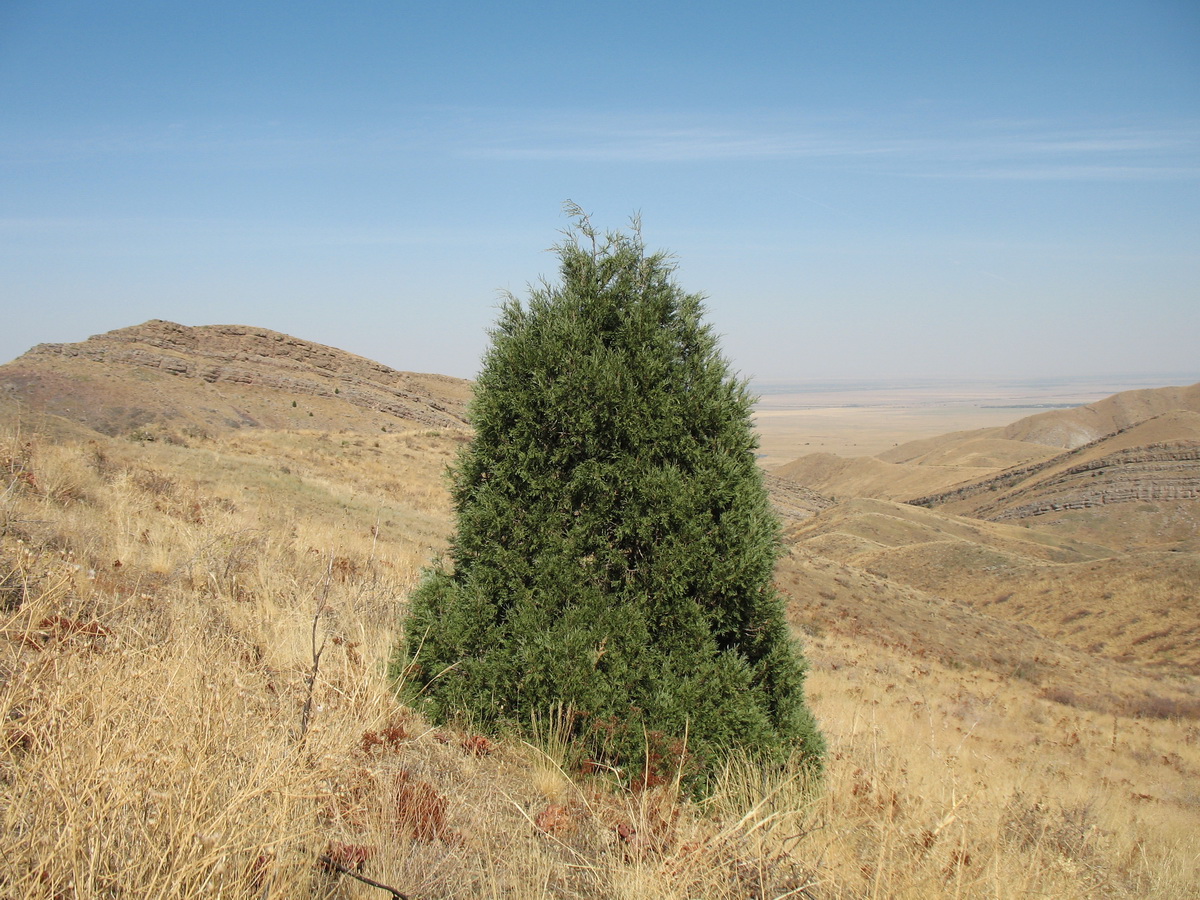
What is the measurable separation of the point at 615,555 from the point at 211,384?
44.1m

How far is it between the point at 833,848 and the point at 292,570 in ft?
20.4

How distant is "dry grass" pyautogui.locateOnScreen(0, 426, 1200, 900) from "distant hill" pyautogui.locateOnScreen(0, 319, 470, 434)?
82.4ft

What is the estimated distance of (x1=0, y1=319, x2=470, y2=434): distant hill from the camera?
108ft

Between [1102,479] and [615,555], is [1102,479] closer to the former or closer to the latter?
[1102,479]

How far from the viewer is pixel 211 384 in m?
42.2

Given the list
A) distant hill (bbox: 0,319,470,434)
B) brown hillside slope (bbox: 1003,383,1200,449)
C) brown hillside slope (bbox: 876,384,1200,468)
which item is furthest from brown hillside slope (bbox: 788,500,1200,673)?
brown hillside slope (bbox: 1003,383,1200,449)

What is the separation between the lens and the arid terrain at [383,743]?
2.51 meters

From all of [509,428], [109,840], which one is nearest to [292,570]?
[509,428]

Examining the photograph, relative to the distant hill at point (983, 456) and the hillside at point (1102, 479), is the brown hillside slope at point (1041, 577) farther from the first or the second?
the distant hill at point (983, 456)

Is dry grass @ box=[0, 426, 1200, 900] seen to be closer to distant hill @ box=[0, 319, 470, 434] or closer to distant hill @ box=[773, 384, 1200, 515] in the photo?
distant hill @ box=[0, 319, 470, 434]

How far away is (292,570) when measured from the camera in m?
7.87

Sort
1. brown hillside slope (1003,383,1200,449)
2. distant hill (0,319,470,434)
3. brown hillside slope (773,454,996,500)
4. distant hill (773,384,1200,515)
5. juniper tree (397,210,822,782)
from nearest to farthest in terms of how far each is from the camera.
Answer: juniper tree (397,210,822,782) → distant hill (0,319,470,434) → distant hill (773,384,1200,515) → brown hillside slope (773,454,996,500) → brown hillside slope (1003,383,1200,449)

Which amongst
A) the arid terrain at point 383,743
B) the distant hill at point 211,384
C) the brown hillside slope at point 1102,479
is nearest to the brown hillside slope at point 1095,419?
the brown hillside slope at point 1102,479

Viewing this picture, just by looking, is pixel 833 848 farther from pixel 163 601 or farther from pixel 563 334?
pixel 163 601
